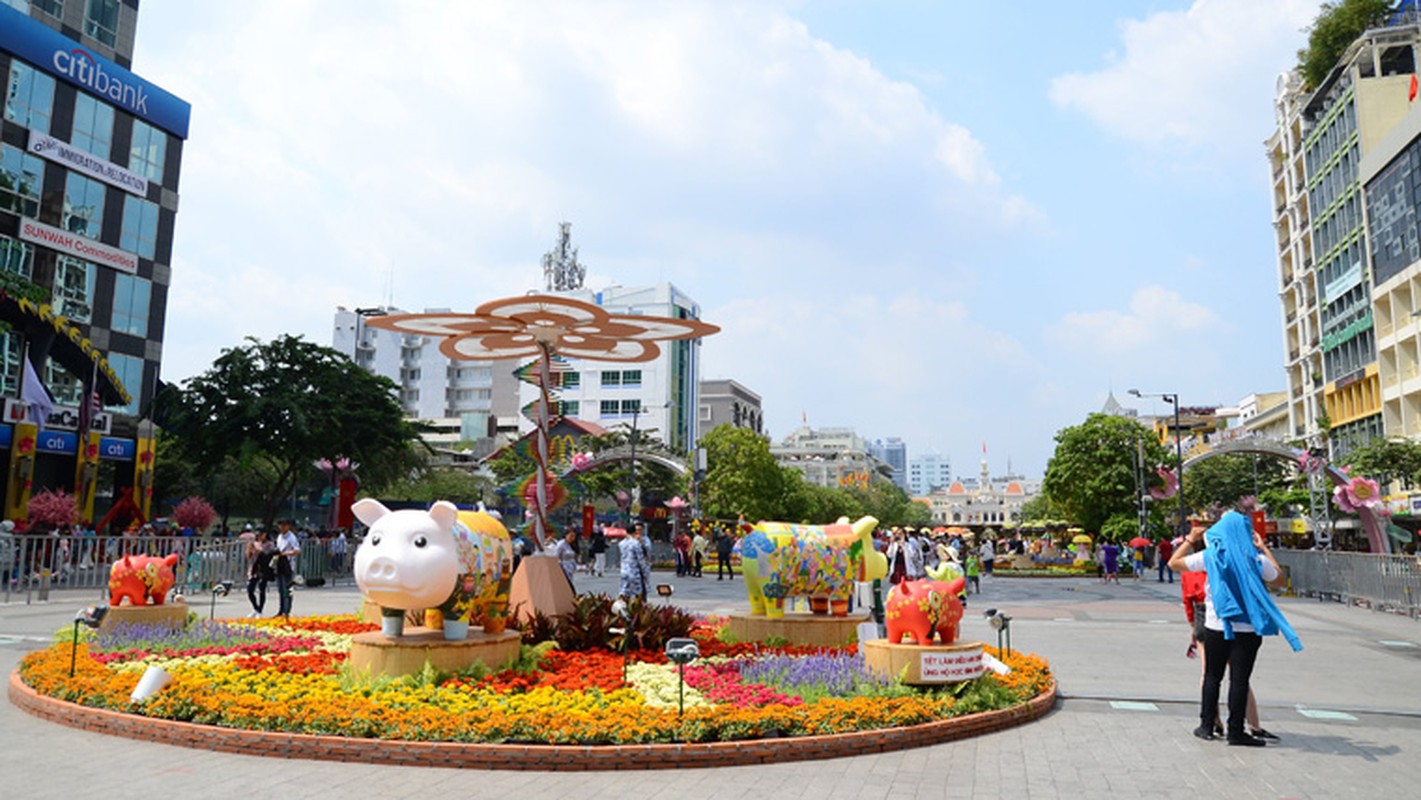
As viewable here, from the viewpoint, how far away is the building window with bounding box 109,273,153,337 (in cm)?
3719

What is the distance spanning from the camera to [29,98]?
33.8 metres

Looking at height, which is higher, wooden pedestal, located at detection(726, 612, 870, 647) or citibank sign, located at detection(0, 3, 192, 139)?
citibank sign, located at detection(0, 3, 192, 139)

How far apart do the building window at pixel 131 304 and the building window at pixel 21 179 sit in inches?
160

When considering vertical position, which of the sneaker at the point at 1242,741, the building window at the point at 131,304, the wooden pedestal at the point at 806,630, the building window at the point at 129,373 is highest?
the building window at the point at 131,304

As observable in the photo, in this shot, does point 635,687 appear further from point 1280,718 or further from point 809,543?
point 1280,718

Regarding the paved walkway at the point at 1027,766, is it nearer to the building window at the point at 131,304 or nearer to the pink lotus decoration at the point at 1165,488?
the building window at the point at 131,304

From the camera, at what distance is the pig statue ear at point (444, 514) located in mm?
9242

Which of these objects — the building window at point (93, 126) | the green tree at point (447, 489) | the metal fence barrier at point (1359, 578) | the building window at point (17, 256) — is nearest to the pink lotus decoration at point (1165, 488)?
the metal fence barrier at point (1359, 578)

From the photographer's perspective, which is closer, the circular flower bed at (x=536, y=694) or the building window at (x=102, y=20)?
the circular flower bed at (x=536, y=694)

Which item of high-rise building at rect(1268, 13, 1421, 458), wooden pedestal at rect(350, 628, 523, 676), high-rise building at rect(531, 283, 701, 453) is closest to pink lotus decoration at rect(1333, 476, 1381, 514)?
high-rise building at rect(1268, 13, 1421, 458)

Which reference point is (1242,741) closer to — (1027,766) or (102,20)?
(1027,766)

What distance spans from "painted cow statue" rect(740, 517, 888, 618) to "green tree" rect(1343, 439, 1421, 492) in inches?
1314

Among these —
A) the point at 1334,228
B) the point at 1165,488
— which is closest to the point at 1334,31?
the point at 1334,228

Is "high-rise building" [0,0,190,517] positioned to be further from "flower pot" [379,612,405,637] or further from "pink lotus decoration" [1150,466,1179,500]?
"pink lotus decoration" [1150,466,1179,500]
